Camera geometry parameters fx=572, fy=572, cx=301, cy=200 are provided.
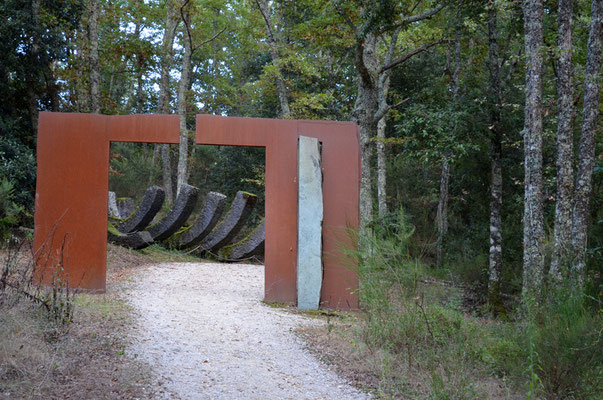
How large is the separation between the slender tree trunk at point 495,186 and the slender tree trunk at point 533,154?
2.05 metres

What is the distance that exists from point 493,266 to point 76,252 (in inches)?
291

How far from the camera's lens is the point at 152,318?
6887 millimetres

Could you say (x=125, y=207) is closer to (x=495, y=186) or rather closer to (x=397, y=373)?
(x=495, y=186)

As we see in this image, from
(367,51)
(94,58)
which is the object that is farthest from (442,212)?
(94,58)

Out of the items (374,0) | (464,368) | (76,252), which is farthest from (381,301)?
(374,0)

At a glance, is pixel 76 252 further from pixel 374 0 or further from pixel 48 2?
pixel 48 2

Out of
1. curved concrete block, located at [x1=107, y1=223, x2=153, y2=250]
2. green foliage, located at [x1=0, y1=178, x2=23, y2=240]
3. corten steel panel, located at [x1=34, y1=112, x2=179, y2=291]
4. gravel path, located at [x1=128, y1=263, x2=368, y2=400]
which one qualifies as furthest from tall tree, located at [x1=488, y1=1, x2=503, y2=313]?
green foliage, located at [x1=0, y1=178, x2=23, y2=240]

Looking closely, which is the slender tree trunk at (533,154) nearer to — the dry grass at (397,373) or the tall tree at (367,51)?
the tall tree at (367,51)

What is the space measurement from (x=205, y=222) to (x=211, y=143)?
7044mm

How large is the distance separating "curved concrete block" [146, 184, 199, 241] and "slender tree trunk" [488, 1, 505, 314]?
7.12 meters

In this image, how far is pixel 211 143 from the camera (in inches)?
329

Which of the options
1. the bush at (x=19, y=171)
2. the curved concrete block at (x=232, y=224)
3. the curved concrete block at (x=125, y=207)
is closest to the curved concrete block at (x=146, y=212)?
the curved concrete block at (x=232, y=224)

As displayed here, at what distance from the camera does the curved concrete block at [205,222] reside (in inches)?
582

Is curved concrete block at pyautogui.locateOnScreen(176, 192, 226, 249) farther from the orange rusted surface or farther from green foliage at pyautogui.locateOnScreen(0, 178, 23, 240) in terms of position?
the orange rusted surface
